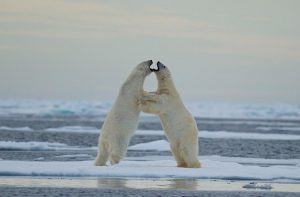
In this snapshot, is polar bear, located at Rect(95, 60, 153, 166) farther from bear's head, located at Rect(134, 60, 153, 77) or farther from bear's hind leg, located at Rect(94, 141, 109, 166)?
bear's head, located at Rect(134, 60, 153, 77)

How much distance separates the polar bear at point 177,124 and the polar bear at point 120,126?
20 centimetres

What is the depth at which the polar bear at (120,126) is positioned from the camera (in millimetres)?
13633

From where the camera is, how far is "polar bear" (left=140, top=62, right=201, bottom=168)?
1372 cm

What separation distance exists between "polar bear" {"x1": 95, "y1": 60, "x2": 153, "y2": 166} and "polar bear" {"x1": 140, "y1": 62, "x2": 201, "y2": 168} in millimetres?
203

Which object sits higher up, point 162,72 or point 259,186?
point 162,72

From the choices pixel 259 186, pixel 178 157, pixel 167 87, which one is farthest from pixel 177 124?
pixel 259 186

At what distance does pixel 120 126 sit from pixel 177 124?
3.30 feet

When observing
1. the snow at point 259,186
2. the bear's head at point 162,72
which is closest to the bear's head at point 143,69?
the bear's head at point 162,72

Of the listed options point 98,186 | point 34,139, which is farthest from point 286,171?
point 34,139

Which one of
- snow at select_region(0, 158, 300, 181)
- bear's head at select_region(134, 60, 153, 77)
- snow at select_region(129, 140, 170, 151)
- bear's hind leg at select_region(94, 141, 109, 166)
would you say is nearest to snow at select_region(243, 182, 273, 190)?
snow at select_region(0, 158, 300, 181)

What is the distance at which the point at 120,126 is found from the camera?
1362 centimetres

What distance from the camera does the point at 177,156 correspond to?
45.7 ft

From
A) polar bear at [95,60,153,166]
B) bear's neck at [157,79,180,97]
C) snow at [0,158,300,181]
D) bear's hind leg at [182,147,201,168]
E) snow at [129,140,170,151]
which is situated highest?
bear's neck at [157,79,180,97]

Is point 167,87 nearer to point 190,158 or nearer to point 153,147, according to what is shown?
point 190,158
